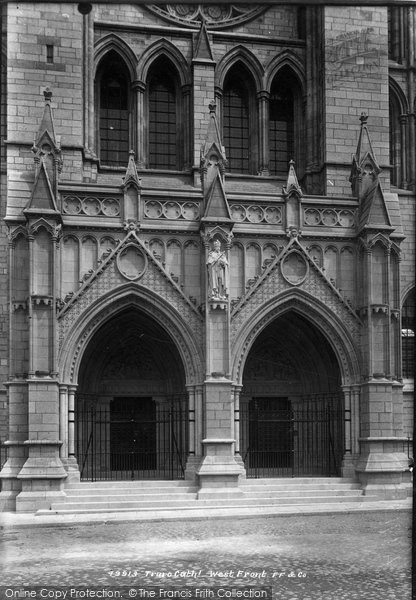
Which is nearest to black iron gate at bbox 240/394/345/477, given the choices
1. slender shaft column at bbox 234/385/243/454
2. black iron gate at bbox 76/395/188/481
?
slender shaft column at bbox 234/385/243/454

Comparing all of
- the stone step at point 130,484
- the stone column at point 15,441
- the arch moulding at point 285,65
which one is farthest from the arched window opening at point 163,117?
the stone step at point 130,484

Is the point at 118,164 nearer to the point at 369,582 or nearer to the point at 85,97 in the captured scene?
the point at 85,97

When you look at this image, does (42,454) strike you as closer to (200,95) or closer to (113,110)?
(113,110)

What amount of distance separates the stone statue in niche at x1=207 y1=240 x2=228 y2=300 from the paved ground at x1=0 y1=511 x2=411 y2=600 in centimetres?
619

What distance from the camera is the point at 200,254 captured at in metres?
23.7

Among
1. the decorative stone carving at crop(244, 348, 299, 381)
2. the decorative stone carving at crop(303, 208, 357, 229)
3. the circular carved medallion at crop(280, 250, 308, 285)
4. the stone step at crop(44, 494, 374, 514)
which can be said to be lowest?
the stone step at crop(44, 494, 374, 514)

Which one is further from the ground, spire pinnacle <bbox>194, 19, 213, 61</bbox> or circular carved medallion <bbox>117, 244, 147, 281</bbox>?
Answer: spire pinnacle <bbox>194, 19, 213, 61</bbox>

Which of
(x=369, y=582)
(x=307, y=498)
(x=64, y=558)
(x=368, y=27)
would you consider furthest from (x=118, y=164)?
(x=369, y=582)

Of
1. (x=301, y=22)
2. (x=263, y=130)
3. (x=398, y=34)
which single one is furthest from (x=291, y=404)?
(x=398, y=34)

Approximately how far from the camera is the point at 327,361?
25.3 metres

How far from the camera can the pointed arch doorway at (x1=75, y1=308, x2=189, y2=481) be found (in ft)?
81.0

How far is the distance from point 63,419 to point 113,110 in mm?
11071

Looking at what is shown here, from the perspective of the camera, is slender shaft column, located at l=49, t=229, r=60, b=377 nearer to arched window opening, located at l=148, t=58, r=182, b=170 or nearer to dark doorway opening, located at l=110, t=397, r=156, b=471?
dark doorway opening, located at l=110, t=397, r=156, b=471

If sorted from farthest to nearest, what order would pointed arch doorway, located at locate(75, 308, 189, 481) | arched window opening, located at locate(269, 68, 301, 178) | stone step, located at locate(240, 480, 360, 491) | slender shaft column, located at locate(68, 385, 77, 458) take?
1. arched window opening, located at locate(269, 68, 301, 178)
2. pointed arch doorway, located at locate(75, 308, 189, 481)
3. stone step, located at locate(240, 480, 360, 491)
4. slender shaft column, located at locate(68, 385, 77, 458)
